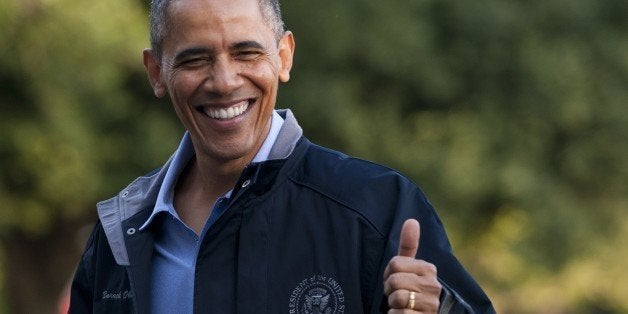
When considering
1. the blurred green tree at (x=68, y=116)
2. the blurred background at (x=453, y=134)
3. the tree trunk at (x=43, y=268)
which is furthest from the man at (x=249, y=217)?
the tree trunk at (x=43, y=268)

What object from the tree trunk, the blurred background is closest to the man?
the blurred background

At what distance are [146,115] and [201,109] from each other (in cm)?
915

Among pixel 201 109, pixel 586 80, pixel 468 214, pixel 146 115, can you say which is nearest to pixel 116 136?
pixel 146 115

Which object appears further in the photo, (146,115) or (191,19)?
(146,115)

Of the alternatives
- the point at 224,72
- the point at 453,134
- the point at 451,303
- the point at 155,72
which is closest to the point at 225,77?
the point at 224,72

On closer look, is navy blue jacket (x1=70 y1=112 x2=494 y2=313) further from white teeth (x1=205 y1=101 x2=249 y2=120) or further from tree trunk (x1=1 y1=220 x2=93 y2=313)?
tree trunk (x1=1 y1=220 x2=93 y2=313)

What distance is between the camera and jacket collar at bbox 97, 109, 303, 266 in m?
3.63

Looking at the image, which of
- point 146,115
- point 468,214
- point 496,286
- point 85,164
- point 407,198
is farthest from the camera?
point 496,286

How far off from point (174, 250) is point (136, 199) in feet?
0.82

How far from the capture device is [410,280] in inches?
125

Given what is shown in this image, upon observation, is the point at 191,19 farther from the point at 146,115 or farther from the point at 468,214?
the point at 468,214

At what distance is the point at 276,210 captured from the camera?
11.5 feet

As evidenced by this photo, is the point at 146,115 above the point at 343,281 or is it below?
below

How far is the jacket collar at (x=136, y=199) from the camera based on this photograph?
11.9ft
